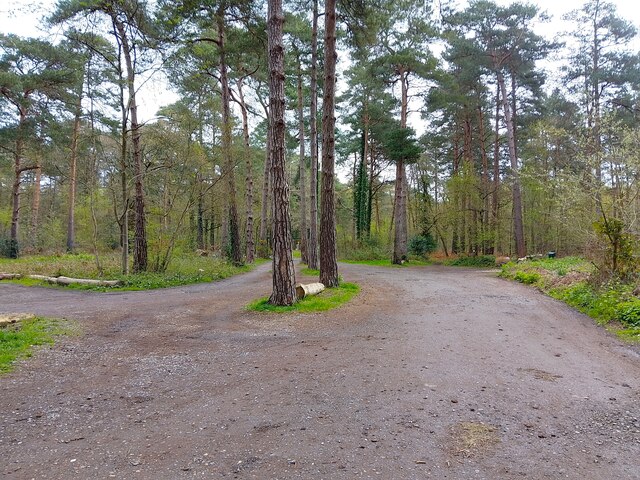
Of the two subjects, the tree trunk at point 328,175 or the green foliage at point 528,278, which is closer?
the tree trunk at point 328,175

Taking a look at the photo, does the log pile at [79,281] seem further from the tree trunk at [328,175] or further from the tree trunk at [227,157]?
the tree trunk at [328,175]

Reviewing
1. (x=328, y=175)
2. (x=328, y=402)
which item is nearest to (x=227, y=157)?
(x=328, y=175)

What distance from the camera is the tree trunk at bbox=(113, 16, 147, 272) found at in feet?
39.9

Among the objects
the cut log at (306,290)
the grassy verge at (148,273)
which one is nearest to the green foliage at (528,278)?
the cut log at (306,290)

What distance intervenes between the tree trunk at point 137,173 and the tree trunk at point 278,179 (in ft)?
22.0

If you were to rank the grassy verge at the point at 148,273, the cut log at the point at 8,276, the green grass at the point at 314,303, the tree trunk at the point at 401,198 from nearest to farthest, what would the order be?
the green grass at the point at 314,303, the grassy verge at the point at 148,273, the cut log at the point at 8,276, the tree trunk at the point at 401,198

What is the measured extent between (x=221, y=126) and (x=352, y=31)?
21.7 ft

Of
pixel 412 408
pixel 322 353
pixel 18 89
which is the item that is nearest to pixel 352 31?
pixel 322 353

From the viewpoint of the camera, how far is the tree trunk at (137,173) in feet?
39.9

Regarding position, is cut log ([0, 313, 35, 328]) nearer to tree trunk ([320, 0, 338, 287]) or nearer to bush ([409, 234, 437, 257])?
tree trunk ([320, 0, 338, 287])

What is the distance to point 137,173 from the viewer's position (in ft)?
40.9

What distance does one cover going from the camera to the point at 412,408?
3123 millimetres

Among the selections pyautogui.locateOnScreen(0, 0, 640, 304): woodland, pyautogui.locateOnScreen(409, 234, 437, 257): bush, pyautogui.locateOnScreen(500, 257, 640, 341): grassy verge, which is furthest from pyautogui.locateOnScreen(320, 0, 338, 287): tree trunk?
pyautogui.locateOnScreen(409, 234, 437, 257): bush

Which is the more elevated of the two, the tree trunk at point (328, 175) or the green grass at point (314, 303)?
Result: the tree trunk at point (328, 175)
